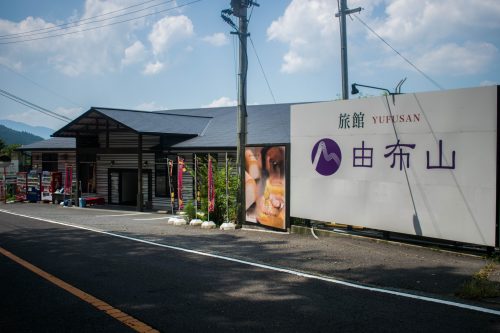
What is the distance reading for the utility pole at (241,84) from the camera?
13.5m

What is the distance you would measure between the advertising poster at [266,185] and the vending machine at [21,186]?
20.8 m

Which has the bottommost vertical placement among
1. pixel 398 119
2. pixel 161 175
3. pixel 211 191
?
pixel 211 191

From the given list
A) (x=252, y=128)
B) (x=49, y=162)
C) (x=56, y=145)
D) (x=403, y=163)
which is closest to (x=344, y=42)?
(x=252, y=128)

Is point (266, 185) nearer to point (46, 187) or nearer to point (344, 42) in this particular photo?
point (344, 42)

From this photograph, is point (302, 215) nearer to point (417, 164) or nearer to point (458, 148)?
point (417, 164)

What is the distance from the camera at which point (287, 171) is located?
12.1m

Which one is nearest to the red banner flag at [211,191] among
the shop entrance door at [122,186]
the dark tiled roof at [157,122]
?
the dark tiled roof at [157,122]

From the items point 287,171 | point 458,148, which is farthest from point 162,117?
point 458,148

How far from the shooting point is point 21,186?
2920 centimetres

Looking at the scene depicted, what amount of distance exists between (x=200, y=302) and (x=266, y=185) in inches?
282

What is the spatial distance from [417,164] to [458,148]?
0.93 meters

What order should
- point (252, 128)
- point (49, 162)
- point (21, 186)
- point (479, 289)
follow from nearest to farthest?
point (479, 289)
point (252, 128)
point (21, 186)
point (49, 162)

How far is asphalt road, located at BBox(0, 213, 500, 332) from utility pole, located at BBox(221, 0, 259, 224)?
500cm

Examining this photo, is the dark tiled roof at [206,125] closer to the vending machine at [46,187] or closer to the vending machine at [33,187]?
the vending machine at [46,187]
